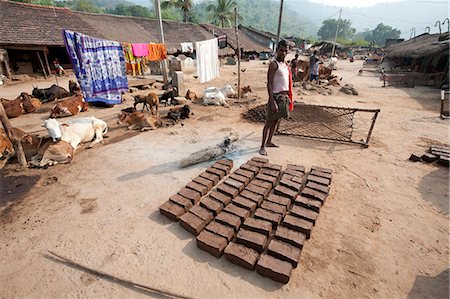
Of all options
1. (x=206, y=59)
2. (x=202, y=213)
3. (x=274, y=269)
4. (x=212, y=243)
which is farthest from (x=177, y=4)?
(x=274, y=269)

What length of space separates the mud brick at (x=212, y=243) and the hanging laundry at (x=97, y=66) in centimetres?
768

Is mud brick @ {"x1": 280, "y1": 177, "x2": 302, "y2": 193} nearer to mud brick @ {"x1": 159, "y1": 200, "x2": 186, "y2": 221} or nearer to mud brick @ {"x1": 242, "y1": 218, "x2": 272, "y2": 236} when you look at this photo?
mud brick @ {"x1": 242, "y1": 218, "x2": 272, "y2": 236}

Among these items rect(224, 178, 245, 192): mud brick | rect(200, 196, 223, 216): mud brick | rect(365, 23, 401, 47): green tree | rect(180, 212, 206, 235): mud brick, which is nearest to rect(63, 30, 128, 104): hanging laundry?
rect(224, 178, 245, 192): mud brick

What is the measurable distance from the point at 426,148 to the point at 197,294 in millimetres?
6012

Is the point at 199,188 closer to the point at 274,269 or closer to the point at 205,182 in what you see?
the point at 205,182

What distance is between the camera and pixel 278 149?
505 centimetres

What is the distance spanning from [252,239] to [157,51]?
1142cm

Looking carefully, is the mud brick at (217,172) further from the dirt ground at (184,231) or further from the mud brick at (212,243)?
the mud brick at (212,243)

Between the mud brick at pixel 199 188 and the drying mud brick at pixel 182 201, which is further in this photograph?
the mud brick at pixel 199 188

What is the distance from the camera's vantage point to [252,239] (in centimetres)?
252

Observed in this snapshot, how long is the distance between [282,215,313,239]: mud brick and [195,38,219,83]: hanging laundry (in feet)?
28.5

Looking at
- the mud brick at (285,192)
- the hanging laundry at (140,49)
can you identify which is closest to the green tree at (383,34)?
the hanging laundry at (140,49)

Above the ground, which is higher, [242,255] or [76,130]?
[76,130]

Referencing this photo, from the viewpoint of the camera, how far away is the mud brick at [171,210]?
2977 millimetres
